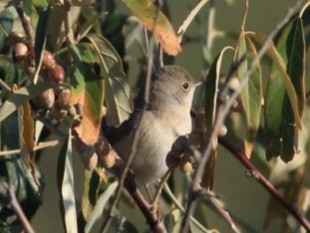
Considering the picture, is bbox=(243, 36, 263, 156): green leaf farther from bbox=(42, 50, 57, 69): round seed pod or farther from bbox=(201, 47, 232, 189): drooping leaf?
bbox=(42, 50, 57, 69): round seed pod

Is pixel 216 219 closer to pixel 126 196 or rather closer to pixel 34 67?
pixel 126 196

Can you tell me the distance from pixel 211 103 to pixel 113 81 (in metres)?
0.32

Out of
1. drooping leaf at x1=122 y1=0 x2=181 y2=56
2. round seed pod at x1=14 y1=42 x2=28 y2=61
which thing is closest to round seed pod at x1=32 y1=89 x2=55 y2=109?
round seed pod at x1=14 y1=42 x2=28 y2=61

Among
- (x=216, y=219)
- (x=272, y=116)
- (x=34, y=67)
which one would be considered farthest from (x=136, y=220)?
(x=34, y=67)

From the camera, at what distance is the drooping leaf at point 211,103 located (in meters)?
3.62

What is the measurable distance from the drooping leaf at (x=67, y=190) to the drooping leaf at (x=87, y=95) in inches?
8.7

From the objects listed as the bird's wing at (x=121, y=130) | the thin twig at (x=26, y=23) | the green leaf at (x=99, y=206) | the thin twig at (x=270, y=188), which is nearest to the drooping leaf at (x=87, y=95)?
the thin twig at (x=26, y=23)

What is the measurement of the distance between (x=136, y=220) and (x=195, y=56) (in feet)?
4.55

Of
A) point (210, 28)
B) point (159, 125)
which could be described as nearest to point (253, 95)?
point (159, 125)

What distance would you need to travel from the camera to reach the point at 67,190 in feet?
11.8

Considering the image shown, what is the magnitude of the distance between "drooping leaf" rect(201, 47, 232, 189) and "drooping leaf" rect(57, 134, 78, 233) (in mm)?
448

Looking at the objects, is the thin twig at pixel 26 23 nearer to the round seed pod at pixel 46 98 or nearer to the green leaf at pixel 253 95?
the round seed pod at pixel 46 98

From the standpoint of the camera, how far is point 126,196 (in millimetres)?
5410

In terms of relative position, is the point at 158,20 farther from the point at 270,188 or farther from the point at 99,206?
the point at 270,188
